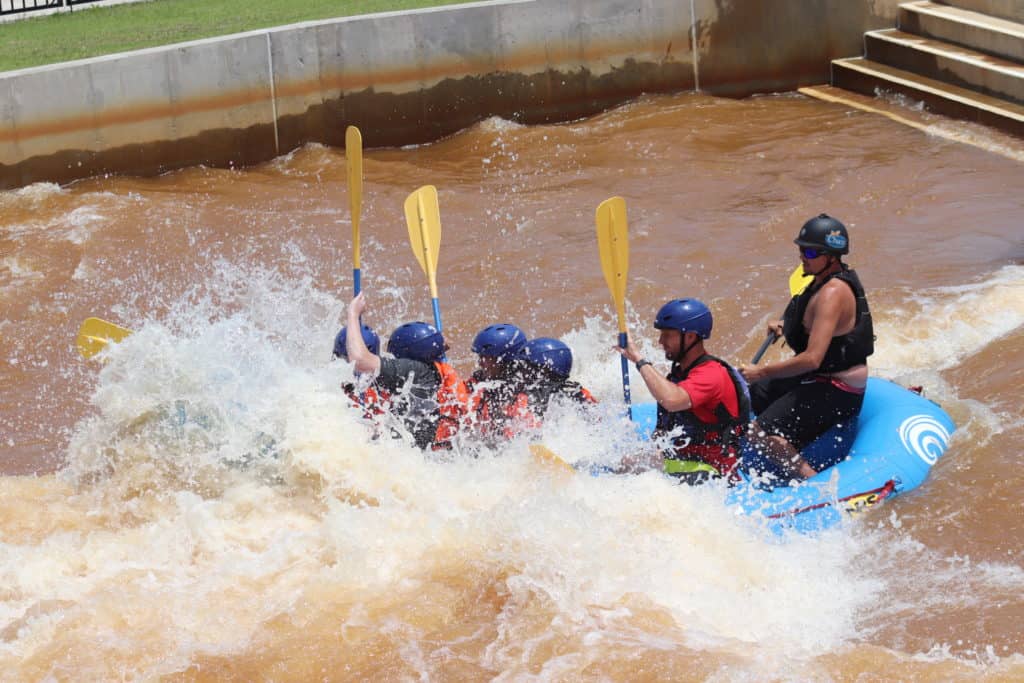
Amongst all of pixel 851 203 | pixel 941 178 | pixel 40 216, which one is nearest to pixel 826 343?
pixel 851 203

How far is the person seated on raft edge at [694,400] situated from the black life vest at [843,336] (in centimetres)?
54

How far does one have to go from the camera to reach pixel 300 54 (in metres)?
12.0

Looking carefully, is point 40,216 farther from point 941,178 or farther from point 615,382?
point 941,178

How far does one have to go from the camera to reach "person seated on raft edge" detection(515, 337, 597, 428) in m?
5.82

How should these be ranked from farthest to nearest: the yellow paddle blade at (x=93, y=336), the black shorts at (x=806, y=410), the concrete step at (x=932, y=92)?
the concrete step at (x=932, y=92)
the yellow paddle blade at (x=93, y=336)
the black shorts at (x=806, y=410)

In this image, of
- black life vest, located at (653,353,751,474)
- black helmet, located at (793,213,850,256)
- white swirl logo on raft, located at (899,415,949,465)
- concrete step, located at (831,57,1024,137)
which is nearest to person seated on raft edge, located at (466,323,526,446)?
black life vest, located at (653,353,751,474)

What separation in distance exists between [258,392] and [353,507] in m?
0.79

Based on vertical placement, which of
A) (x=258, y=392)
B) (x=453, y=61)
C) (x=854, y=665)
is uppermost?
(x=453, y=61)

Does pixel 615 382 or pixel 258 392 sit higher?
pixel 258 392

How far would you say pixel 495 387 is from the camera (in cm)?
588

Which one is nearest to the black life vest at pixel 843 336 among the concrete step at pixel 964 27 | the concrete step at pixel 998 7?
the concrete step at pixel 964 27

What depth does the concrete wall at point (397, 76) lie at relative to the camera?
11273 millimetres

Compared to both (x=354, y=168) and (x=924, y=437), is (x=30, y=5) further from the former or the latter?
(x=924, y=437)

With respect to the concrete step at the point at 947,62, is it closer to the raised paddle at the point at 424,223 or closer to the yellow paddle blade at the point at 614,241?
the raised paddle at the point at 424,223
